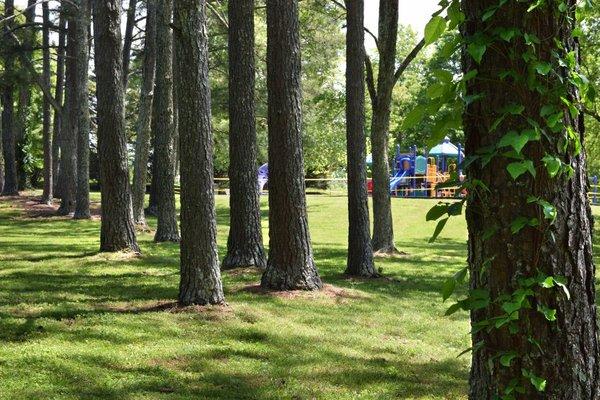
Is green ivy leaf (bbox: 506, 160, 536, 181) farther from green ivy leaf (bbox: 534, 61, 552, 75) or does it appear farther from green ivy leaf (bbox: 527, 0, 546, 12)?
green ivy leaf (bbox: 527, 0, 546, 12)

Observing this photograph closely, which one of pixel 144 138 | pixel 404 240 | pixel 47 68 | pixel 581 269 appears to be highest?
pixel 47 68

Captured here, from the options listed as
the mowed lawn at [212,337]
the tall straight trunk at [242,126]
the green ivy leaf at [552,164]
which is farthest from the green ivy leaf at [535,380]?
the tall straight trunk at [242,126]

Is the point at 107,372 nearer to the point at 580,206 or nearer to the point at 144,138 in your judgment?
the point at 580,206

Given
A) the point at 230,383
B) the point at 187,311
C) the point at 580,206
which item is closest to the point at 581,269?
the point at 580,206

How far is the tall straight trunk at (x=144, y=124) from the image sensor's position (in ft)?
56.9

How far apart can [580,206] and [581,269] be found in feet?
0.76

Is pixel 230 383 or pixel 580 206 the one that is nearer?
pixel 580 206

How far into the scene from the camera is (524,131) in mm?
2512

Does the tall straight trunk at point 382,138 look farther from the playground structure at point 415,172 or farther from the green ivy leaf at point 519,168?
the playground structure at point 415,172

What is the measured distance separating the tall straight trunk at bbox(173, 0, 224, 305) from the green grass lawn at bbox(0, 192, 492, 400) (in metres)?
0.58

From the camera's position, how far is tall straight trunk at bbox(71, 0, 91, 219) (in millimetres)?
19328

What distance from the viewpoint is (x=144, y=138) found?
17.3 metres

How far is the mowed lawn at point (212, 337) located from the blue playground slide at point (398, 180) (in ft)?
85.6

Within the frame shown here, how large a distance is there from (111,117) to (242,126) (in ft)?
8.49
